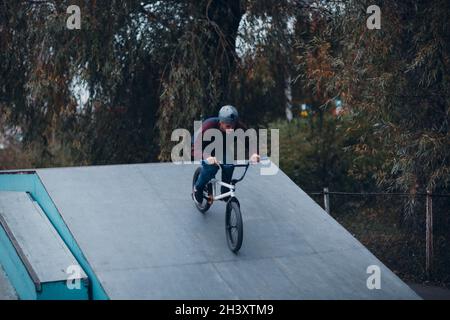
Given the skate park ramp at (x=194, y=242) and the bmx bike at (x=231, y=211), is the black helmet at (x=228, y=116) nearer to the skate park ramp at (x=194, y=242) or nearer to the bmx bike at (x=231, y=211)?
the bmx bike at (x=231, y=211)

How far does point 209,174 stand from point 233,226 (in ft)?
2.44

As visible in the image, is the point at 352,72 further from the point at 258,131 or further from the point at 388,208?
the point at 258,131

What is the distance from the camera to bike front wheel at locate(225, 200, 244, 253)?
767 centimetres

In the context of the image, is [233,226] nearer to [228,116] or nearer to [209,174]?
[209,174]

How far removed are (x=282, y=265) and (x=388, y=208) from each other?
6110 millimetres

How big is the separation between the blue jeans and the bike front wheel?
45 cm

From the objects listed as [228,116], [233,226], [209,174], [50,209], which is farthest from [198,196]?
[50,209]

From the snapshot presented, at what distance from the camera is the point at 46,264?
24.1 feet

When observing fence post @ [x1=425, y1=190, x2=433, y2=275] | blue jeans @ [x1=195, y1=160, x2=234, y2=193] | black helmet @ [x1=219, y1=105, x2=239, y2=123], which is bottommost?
fence post @ [x1=425, y1=190, x2=433, y2=275]

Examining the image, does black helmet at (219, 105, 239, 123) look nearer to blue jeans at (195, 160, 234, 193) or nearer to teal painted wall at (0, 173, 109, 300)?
blue jeans at (195, 160, 234, 193)

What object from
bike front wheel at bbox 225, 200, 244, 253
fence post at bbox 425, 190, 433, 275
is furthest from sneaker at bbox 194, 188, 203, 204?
fence post at bbox 425, 190, 433, 275

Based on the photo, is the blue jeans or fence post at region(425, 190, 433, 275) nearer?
the blue jeans

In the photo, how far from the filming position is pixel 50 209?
8523mm
